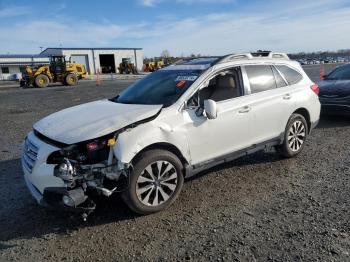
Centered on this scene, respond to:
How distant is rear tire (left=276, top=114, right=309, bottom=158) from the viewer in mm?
5523

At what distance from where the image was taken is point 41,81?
90.3 ft

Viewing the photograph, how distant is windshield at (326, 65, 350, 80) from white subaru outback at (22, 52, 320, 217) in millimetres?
4267

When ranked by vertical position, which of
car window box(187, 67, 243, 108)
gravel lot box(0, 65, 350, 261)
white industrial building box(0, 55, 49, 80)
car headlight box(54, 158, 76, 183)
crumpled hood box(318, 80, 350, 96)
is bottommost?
gravel lot box(0, 65, 350, 261)

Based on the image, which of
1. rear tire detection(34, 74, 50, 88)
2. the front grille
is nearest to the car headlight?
the front grille

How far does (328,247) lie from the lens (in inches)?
124

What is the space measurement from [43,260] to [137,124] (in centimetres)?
167

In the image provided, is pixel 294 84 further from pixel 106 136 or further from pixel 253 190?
pixel 106 136

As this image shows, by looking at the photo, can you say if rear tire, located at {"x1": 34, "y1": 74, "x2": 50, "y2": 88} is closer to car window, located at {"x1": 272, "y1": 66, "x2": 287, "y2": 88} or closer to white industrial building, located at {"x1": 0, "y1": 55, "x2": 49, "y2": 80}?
car window, located at {"x1": 272, "y1": 66, "x2": 287, "y2": 88}

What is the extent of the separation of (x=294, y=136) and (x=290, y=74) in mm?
1080

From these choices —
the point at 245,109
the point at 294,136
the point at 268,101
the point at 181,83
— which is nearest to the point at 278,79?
the point at 268,101

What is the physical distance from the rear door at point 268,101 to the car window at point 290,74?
0.14 metres

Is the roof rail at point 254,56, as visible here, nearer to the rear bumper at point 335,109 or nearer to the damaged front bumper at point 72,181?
the damaged front bumper at point 72,181

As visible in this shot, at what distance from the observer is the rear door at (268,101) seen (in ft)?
16.3

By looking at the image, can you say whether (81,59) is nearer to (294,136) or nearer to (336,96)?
(336,96)
